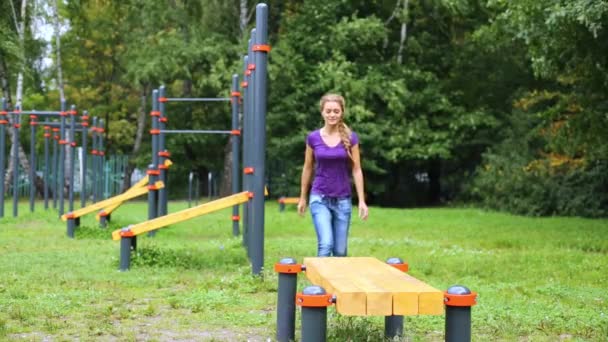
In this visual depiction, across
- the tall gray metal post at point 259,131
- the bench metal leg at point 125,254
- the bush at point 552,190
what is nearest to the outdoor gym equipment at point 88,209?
the bench metal leg at point 125,254

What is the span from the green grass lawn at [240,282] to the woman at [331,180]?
0.70 m

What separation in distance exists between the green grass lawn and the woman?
2.29 ft

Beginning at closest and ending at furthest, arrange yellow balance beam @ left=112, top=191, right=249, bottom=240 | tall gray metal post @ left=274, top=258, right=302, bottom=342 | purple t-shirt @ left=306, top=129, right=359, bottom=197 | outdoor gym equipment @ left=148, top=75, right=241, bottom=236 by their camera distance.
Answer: tall gray metal post @ left=274, top=258, right=302, bottom=342
purple t-shirt @ left=306, top=129, right=359, bottom=197
yellow balance beam @ left=112, top=191, right=249, bottom=240
outdoor gym equipment @ left=148, top=75, right=241, bottom=236

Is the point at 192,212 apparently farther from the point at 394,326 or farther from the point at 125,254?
the point at 394,326

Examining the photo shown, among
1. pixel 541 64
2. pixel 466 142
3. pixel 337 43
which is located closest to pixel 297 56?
pixel 337 43

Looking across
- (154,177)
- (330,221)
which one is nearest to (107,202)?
(154,177)

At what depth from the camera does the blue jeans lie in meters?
7.01

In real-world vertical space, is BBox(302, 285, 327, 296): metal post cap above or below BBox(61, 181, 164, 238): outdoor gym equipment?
above

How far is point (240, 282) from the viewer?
840 centimetres

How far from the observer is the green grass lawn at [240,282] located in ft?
20.1

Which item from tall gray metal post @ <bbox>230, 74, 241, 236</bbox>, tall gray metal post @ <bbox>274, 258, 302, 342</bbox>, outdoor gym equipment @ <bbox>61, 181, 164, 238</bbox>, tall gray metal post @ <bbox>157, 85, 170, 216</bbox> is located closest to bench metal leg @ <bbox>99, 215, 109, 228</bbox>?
outdoor gym equipment @ <bbox>61, 181, 164, 238</bbox>

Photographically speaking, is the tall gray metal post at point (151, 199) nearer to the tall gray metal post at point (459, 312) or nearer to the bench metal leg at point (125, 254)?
the bench metal leg at point (125, 254)

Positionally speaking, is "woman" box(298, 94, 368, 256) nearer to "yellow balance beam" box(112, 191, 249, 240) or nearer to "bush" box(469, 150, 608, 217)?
"yellow balance beam" box(112, 191, 249, 240)

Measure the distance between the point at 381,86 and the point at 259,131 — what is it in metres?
19.7
